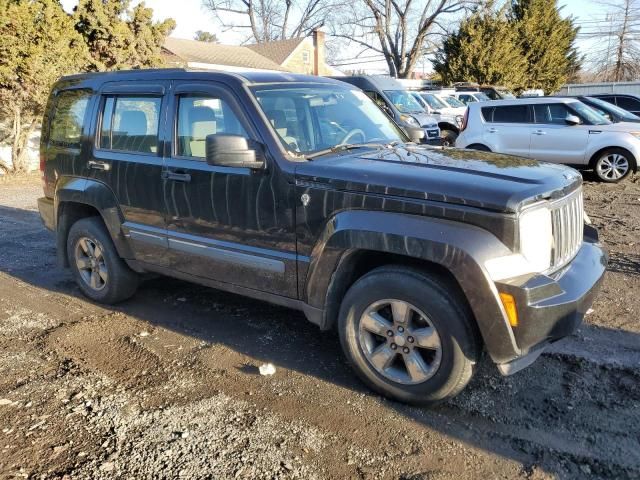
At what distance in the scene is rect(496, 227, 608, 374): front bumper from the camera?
2.81m

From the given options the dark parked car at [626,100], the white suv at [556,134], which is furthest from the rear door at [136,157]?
the dark parked car at [626,100]

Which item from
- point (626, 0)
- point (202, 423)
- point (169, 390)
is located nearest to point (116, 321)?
point (169, 390)

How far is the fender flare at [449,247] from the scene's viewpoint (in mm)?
2828

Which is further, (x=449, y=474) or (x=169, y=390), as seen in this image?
(x=169, y=390)

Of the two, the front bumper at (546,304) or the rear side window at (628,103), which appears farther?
the rear side window at (628,103)

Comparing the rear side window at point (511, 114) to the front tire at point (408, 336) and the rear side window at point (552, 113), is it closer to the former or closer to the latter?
the rear side window at point (552, 113)

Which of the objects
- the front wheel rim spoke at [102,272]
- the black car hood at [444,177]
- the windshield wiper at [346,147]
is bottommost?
the front wheel rim spoke at [102,272]

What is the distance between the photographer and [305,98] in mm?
4117

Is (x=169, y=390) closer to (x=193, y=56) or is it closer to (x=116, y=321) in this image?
(x=116, y=321)

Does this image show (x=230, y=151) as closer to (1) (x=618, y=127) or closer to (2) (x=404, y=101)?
(1) (x=618, y=127)

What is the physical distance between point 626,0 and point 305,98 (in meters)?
48.6

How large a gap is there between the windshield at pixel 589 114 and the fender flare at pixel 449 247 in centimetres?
981

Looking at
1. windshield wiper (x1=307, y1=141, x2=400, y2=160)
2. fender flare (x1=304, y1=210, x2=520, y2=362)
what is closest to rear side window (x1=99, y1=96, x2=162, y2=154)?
windshield wiper (x1=307, y1=141, x2=400, y2=160)

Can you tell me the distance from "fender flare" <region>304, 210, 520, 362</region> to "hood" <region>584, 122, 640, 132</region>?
962 centimetres
